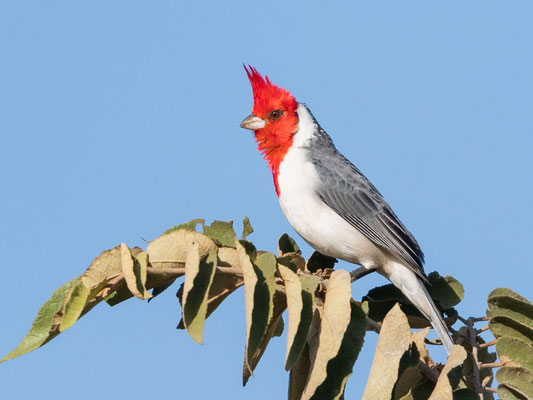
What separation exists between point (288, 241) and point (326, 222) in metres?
1.10

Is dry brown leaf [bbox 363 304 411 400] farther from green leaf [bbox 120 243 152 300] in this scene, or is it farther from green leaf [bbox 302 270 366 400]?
green leaf [bbox 120 243 152 300]

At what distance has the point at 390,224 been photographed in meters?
5.40

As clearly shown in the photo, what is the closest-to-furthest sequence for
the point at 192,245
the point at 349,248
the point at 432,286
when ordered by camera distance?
the point at 192,245, the point at 432,286, the point at 349,248

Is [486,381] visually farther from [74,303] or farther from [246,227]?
[74,303]

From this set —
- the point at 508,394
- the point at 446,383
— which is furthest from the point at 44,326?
the point at 508,394

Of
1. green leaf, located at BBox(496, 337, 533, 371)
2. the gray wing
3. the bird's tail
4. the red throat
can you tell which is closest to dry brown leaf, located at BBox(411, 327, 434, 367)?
green leaf, located at BBox(496, 337, 533, 371)

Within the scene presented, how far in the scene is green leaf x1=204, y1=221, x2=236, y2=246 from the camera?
10.6 feet

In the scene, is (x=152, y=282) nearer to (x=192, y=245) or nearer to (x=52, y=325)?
(x=192, y=245)

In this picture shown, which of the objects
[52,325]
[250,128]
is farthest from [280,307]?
[250,128]

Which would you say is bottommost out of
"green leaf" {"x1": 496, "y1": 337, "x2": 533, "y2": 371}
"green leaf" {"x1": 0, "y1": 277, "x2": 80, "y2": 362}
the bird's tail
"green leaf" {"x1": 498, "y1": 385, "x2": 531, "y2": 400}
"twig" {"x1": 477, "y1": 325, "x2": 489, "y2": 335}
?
"green leaf" {"x1": 0, "y1": 277, "x2": 80, "y2": 362}

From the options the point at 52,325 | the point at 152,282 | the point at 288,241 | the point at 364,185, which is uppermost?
the point at 364,185

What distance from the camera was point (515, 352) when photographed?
9.98ft

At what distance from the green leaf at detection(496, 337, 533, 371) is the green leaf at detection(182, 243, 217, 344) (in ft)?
4.21

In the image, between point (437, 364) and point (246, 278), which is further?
point (437, 364)
